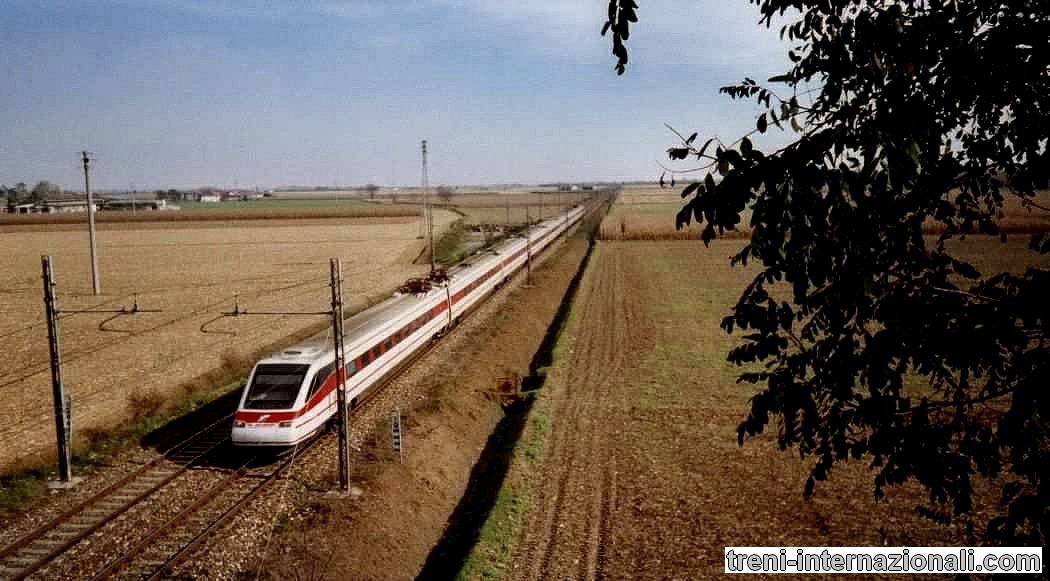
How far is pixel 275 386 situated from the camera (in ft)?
56.0

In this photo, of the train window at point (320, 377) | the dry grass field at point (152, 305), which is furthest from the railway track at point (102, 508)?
the dry grass field at point (152, 305)

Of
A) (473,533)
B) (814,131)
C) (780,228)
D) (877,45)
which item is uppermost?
(877,45)

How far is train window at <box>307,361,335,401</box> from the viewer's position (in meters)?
17.2

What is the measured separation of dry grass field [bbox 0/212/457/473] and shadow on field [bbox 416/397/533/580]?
33.9 ft

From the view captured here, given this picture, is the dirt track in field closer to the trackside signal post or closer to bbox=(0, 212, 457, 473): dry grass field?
the trackside signal post

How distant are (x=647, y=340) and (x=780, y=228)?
2688cm

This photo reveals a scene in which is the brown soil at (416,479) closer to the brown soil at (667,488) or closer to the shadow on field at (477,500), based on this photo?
the shadow on field at (477,500)

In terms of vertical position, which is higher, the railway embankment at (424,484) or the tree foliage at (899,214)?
the tree foliage at (899,214)

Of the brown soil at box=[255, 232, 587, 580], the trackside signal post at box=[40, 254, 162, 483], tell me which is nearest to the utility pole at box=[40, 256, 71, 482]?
the trackside signal post at box=[40, 254, 162, 483]

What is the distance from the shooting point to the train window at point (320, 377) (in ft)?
56.4

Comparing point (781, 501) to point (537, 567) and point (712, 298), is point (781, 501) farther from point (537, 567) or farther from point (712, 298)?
point (712, 298)

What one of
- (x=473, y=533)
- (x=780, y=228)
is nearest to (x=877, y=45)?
(x=780, y=228)

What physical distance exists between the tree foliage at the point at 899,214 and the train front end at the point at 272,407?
13.6 meters

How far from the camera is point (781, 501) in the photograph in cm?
1472
